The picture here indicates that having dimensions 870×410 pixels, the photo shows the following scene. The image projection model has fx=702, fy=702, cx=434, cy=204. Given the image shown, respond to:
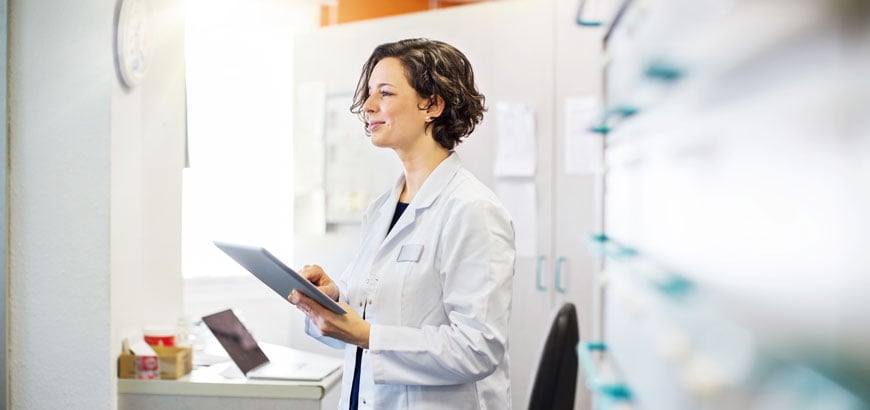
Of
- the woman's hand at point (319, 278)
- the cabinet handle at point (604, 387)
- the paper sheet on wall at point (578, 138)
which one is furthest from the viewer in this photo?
the paper sheet on wall at point (578, 138)

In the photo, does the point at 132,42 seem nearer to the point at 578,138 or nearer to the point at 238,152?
the point at 578,138

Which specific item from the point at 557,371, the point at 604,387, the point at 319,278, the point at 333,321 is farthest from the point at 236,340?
the point at 604,387

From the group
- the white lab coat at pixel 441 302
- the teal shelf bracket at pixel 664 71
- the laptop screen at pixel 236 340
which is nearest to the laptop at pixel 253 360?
the laptop screen at pixel 236 340

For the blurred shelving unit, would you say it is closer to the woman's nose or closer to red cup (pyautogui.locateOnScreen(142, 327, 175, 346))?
the woman's nose

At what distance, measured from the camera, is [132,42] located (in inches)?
73.2

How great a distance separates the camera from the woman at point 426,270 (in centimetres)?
136

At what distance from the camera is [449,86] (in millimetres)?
1570

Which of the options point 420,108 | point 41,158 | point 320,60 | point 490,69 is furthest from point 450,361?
point 320,60

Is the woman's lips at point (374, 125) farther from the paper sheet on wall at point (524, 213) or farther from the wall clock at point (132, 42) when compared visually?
the paper sheet on wall at point (524, 213)

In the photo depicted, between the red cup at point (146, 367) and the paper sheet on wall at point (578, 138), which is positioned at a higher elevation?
the paper sheet on wall at point (578, 138)

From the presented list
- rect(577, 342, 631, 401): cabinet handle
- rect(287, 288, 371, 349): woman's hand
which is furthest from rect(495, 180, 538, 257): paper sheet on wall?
rect(577, 342, 631, 401): cabinet handle

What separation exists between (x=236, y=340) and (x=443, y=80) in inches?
38.3

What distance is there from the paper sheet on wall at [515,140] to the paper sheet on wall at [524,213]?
0.19 ft

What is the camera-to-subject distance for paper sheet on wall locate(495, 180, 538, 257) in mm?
2865
